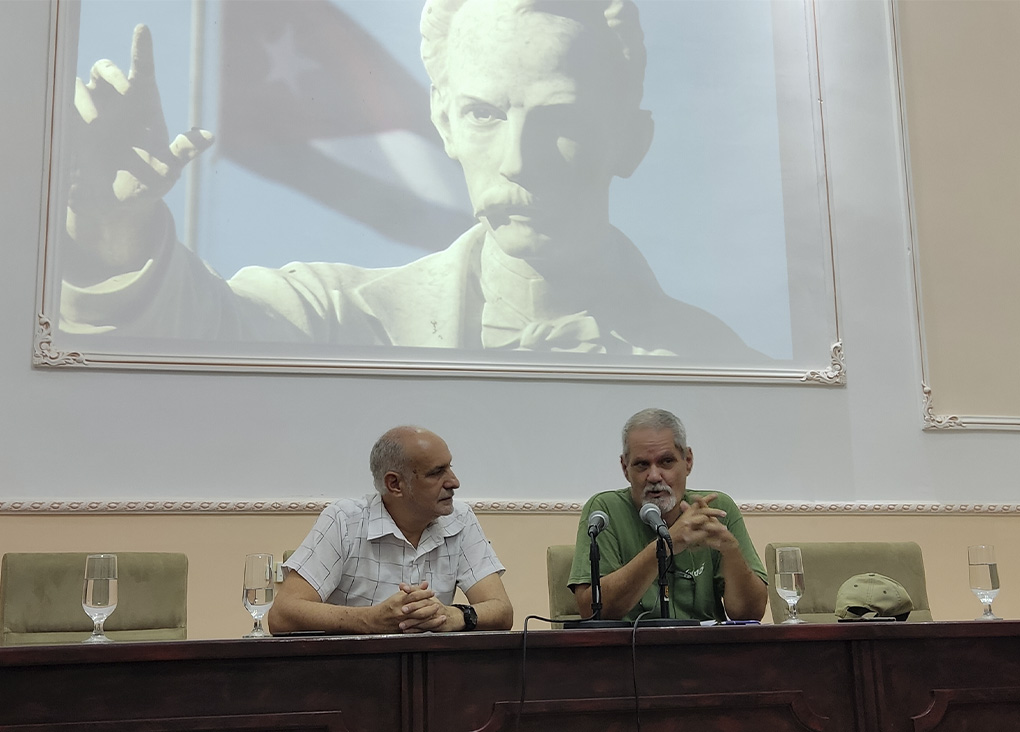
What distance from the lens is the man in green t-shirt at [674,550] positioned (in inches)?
91.3

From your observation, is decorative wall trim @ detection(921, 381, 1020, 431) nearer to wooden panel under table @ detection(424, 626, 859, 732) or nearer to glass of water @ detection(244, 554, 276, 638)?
wooden panel under table @ detection(424, 626, 859, 732)

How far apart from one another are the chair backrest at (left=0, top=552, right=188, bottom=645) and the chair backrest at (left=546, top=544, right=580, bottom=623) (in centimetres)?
95

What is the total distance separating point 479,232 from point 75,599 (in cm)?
188

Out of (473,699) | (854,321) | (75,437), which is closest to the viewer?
(473,699)

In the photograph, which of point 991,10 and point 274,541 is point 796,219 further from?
point 274,541

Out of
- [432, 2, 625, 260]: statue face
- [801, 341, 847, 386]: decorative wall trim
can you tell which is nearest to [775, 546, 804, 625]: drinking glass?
[801, 341, 847, 386]: decorative wall trim

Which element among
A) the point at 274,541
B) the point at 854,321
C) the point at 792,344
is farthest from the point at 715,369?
the point at 274,541

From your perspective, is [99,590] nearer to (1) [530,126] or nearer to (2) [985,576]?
(2) [985,576]

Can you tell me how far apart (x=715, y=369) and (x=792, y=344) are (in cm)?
33

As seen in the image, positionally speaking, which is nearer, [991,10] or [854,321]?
[854,321]

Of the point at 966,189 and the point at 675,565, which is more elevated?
the point at 966,189

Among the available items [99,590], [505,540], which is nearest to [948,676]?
[99,590]

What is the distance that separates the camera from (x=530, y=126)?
3840mm

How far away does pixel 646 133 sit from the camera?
13.0 ft
